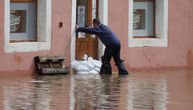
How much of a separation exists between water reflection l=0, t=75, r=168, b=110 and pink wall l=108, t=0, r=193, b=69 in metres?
2.16

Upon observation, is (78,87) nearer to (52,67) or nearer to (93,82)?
(93,82)

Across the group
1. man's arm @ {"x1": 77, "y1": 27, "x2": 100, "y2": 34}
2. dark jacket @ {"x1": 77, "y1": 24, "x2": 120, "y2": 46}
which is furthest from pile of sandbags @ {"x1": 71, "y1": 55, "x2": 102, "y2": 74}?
man's arm @ {"x1": 77, "y1": 27, "x2": 100, "y2": 34}

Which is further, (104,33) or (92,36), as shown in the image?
(92,36)

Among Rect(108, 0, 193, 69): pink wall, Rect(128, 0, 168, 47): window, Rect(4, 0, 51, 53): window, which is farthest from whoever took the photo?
Rect(128, 0, 168, 47): window

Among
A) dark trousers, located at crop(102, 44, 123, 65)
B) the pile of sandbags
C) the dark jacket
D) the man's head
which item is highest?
the man's head

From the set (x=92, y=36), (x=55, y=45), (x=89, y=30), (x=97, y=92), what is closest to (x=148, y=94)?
(x=97, y=92)

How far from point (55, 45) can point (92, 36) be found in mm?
1749

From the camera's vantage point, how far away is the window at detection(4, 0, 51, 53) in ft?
62.4

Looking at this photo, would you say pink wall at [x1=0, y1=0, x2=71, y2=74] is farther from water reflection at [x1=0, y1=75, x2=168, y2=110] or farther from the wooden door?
the wooden door

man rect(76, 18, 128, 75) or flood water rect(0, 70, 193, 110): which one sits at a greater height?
man rect(76, 18, 128, 75)

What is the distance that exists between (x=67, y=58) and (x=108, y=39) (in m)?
1.25

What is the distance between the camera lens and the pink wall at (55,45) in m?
18.6

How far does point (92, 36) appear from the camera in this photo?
69.2 ft

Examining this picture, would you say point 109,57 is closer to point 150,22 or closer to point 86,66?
point 86,66
